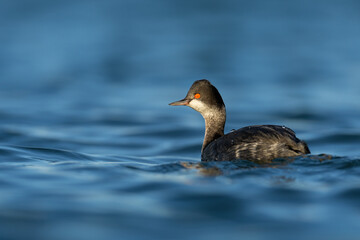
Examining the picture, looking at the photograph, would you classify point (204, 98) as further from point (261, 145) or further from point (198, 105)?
point (261, 145)

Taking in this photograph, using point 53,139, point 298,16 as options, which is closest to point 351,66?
point 298,16

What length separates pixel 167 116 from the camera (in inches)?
626

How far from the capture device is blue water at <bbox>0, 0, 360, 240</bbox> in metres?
6.94

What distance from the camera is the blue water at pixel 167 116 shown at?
6938 millimetres

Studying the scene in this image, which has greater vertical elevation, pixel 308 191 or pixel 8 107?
pixel 8 107

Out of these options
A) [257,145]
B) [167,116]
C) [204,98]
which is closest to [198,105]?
[204,98]

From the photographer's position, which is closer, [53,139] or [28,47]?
[53,139]

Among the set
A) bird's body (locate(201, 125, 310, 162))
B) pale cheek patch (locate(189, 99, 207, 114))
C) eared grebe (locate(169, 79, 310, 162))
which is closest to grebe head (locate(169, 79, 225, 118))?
pale cheek patch (locate(189, 99, 207, 114))

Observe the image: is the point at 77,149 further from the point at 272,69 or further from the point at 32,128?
the point at 272,69

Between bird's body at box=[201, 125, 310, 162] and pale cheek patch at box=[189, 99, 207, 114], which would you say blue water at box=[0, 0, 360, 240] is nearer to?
bird's body at box=[201, 125, 310, 162]

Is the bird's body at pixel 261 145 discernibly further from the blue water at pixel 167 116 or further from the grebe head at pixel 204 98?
the grebe head at pixel 204 98

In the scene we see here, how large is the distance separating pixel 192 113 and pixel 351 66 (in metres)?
7.68

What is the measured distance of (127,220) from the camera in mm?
6812

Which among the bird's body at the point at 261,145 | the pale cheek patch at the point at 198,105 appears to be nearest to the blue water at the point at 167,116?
the bird's body at the point at 261,145
